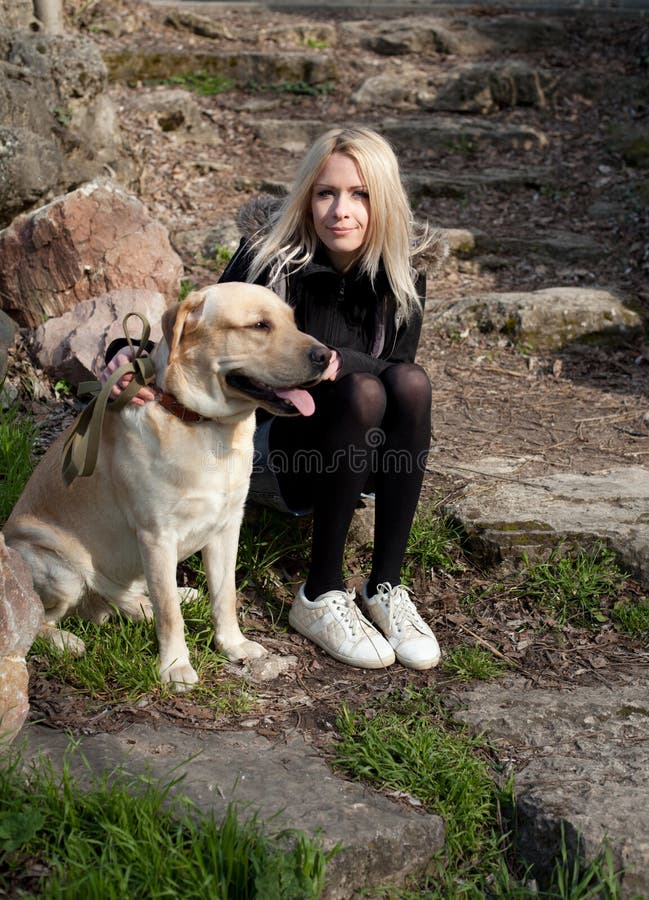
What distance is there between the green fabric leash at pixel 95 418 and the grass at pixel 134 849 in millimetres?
922

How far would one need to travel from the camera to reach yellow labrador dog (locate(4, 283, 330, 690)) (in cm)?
277

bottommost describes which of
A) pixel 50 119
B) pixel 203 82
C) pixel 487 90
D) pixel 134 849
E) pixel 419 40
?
pixel 134 849

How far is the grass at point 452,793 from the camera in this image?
232 centimetres

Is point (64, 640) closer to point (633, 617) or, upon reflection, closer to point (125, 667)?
point (125, 667)

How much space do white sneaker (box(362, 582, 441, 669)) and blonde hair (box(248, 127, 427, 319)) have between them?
107 cm

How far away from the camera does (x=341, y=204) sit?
332cm

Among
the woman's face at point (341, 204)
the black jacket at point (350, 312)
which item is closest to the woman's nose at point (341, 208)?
the woman's face at point (341, 204)

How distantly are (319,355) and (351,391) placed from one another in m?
0.39

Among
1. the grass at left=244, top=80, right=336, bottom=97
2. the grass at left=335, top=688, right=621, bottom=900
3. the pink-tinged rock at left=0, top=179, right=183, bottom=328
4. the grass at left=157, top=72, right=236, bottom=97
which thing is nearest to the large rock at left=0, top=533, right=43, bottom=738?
the grass at left=335, top=688, right=621, bottom=900

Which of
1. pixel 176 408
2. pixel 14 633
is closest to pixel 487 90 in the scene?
pixel 176 408

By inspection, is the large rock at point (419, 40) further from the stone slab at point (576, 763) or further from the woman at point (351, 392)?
the stone slab at point (576, 763)

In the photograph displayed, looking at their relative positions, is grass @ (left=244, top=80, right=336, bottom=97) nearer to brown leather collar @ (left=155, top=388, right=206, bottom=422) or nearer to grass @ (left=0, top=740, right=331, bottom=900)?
brown leather collar @ (left=155, top=388, right=206, bottom=422)

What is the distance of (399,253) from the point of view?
3.44 meters

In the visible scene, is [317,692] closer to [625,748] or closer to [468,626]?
[468,626]
